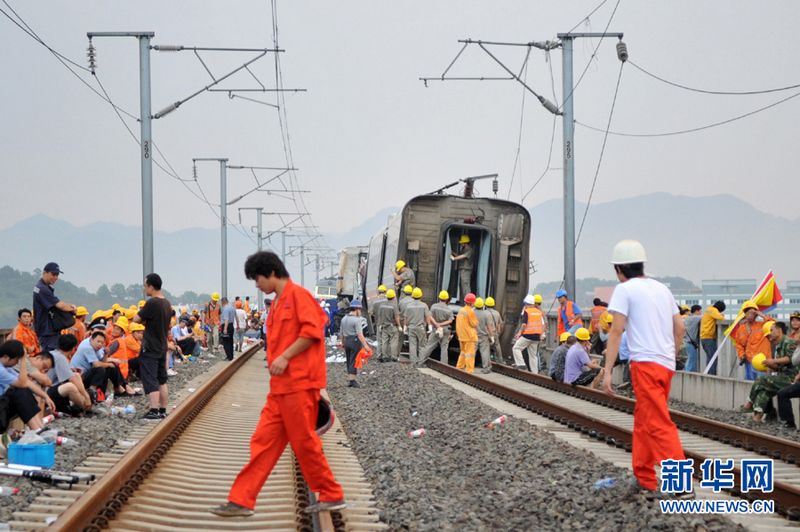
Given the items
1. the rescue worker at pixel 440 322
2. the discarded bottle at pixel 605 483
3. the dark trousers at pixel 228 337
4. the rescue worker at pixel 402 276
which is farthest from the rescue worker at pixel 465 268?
the discarded bottle at pixel 605 483

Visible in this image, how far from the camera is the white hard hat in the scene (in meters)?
6.86

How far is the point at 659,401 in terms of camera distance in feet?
21.1

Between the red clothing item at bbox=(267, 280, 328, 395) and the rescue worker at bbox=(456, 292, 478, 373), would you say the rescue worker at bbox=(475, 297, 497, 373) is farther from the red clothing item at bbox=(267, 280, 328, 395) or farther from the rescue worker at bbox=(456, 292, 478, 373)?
the red clothing item at bbox=(267, 280, 328, 395)

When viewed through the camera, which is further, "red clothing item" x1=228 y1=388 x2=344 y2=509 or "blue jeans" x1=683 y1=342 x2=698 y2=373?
"blue jeans" x1=683 y1=342 x2=698 y2=373

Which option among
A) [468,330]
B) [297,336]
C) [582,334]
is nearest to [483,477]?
[297,336]

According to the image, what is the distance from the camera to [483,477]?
885 centimetres

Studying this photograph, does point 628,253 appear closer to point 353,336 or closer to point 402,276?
point 353,336

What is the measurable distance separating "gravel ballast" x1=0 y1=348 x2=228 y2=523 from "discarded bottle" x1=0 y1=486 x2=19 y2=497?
5cm

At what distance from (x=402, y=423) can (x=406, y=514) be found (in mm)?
6004

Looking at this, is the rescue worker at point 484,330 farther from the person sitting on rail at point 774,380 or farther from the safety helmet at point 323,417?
the safety helmet at point 323,417

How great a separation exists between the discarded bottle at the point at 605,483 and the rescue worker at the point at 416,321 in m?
14.9

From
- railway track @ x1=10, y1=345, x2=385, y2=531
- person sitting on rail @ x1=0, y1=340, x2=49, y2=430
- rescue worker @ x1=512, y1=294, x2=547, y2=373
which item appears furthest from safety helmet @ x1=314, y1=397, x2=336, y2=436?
rescue worker @ x1=512, y1=294, x2=547, y2=373

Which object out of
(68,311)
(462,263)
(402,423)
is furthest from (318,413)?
(462,263)

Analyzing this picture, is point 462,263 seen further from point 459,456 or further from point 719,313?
point 459,456
